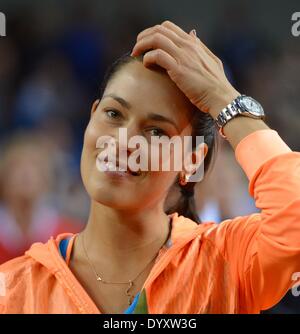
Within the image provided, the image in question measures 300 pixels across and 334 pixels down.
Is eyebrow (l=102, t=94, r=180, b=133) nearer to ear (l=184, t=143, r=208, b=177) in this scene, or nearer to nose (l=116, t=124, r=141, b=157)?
nose (l=116, t=124, r=141, b=157)

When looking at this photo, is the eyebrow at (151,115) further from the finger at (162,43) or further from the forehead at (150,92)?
the finger at (162,43)

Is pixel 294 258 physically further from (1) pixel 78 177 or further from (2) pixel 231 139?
(1) pixel 78 177

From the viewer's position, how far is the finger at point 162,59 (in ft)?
4.21

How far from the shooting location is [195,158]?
150cm

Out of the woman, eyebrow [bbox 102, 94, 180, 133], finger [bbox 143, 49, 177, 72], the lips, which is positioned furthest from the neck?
finger [bbox 143, 49, 177, 72]

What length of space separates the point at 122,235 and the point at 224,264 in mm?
252

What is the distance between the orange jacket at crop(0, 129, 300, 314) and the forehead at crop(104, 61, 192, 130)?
0.74 feet

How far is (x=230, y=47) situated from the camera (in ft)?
6.10

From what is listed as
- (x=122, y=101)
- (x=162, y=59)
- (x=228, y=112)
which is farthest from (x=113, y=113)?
(x=228, y=112)

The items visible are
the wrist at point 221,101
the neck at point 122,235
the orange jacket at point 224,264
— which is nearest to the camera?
the orange jacket at point 224,264

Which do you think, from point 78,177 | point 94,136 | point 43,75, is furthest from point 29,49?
point 94,136

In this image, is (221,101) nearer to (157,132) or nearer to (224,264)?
(157,132)

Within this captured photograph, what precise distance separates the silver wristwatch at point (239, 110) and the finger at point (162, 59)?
6.0 inches

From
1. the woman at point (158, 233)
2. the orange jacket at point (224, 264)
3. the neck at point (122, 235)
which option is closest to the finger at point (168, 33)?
the woman at point (158, 233)
